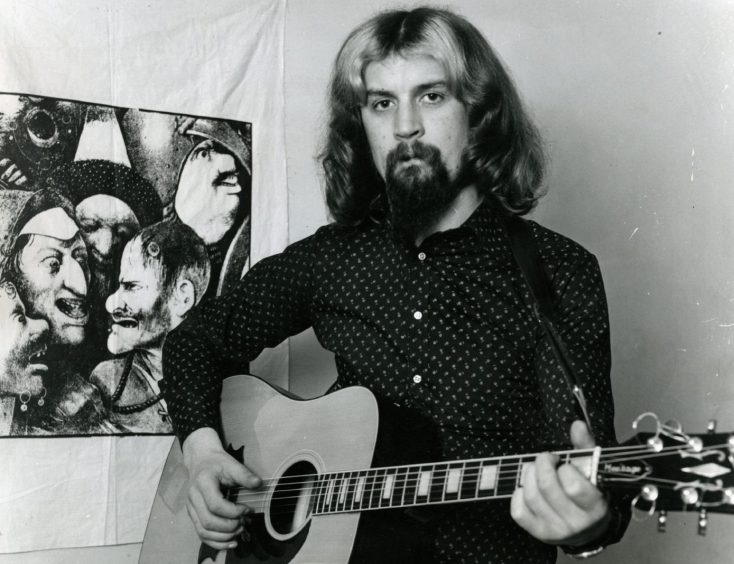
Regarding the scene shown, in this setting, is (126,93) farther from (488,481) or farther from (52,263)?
(488,481)

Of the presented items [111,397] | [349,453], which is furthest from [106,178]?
[349,453]

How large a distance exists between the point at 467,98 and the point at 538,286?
0.46m

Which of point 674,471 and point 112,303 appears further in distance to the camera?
point 112,303

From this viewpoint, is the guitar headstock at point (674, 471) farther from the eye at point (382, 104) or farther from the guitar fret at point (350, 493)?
the eye at point (382, 104)

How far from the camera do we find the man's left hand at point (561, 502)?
104 cm

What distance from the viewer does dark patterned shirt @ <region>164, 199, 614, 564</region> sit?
144cm

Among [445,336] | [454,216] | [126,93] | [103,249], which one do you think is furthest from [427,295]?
[126,93]

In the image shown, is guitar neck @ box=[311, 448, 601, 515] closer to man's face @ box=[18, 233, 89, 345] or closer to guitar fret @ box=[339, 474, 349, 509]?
guitar fret @ box=[339, 474, 349, 509]

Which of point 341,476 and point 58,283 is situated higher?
point 58,283

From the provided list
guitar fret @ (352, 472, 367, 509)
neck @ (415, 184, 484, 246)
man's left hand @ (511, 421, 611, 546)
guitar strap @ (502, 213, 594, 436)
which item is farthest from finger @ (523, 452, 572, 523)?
neck @ (415, 184, 484, 246)

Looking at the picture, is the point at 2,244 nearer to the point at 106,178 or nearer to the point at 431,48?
the point at 106,178

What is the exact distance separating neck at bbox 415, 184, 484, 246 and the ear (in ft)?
2.30

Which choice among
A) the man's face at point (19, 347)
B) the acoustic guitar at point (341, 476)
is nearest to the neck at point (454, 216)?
the acoustic guitar at point (341, 476)

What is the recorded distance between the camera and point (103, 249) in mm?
2023
